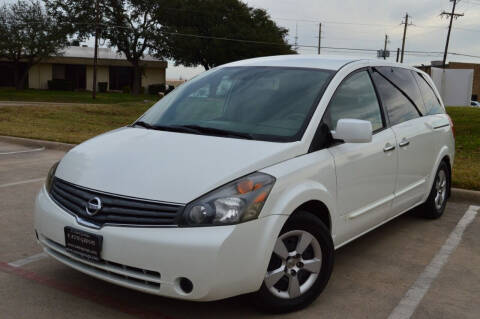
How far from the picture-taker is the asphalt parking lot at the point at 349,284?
3.53m

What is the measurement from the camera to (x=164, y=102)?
4.76 meters

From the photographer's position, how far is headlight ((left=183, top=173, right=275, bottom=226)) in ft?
10.00

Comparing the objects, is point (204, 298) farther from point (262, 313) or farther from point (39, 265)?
point (39, 265)

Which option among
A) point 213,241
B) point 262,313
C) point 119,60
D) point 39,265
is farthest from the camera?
point 119,60

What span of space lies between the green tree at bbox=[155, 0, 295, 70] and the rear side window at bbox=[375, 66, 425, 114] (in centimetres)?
4421

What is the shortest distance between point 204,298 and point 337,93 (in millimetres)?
2009

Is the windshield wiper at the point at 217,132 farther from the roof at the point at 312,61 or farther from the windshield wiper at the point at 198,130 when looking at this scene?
the roof at the point at 312,61

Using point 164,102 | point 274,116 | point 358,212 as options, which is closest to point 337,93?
point 274,116

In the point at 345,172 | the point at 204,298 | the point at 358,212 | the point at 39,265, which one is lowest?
the point at 39,265

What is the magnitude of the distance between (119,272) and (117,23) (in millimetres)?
47255

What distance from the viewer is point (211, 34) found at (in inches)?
1987

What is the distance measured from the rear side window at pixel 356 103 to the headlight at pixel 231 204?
1042 millimetres

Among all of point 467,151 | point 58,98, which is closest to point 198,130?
point 467,151

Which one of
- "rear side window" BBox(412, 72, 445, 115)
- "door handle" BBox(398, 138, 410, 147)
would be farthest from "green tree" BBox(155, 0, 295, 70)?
"door handle" BBox(398, 138, 410, 147)
